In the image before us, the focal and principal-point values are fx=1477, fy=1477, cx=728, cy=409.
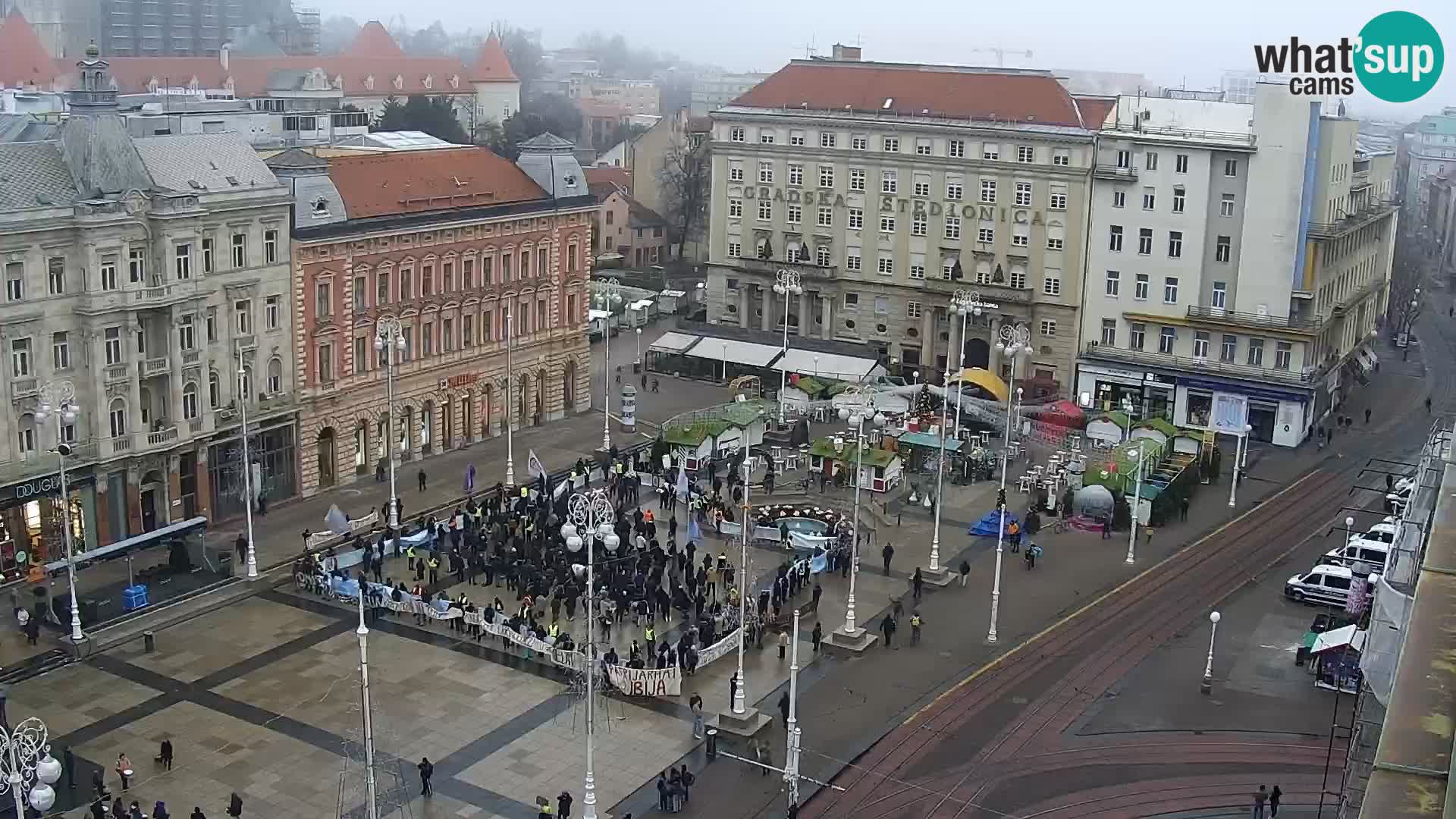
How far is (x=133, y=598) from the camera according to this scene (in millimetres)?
47500

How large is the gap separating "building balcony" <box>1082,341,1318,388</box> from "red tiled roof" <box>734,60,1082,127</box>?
12.6 meters

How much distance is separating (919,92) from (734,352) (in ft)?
60.7

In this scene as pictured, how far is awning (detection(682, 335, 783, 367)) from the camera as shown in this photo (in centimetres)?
8475

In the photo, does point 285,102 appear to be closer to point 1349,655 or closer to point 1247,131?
point 1247,131

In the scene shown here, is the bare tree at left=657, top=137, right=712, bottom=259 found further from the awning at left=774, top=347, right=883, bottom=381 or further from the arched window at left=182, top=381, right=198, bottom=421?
the arched window at left=182, top=381, right=198, bottom=421

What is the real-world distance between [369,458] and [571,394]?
572 inches

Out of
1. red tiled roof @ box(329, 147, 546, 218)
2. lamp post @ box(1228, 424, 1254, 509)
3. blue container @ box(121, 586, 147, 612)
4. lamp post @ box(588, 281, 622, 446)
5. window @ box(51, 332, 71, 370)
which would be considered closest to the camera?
blue container @ box(121, 586, 147, 612)

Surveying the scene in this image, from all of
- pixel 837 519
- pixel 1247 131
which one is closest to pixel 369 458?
pixel 837 519

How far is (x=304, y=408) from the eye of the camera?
60.5 meters

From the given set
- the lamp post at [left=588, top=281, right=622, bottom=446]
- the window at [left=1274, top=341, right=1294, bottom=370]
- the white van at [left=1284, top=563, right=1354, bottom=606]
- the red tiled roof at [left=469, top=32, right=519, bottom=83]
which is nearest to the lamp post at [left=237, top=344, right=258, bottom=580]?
the lamp post at [left=588, top=281, right=622, bottom=446]

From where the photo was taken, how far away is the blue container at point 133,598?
47.4m

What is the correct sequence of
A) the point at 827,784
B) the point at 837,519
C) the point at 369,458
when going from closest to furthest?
the point at 827,784
the point at 837,519
the point at 369,458

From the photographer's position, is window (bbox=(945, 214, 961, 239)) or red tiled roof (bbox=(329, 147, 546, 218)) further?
window (bbox=(945, 214, 961, 239))

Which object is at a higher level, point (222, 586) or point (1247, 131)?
point (1247, 131)
